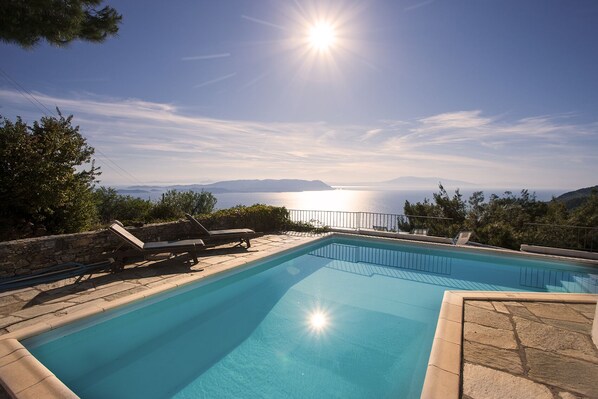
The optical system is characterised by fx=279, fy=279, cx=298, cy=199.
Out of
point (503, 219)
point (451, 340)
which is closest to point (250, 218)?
point (451, 340)

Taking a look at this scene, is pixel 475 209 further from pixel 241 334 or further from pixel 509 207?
pixel 241 334

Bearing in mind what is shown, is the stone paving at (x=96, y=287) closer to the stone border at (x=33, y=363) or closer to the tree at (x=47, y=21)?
the stone border at (x=33, y=363)

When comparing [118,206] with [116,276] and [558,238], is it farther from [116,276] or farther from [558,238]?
[558,238]

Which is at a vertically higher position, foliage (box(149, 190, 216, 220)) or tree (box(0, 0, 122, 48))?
tree (box(0, 0, 122, 48))

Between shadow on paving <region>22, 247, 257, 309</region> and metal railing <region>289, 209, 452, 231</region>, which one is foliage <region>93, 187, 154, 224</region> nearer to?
Answer: metal railing <region>289, 209, 452, 231</region>

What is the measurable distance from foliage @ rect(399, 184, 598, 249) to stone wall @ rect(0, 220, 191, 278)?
381 inches

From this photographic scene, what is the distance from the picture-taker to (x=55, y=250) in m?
5.31

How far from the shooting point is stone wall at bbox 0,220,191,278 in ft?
15.6

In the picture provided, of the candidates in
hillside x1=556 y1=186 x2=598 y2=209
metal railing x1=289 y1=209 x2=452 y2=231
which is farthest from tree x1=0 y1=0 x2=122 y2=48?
hillside x1=556 y1=186 x2=598 y2=209

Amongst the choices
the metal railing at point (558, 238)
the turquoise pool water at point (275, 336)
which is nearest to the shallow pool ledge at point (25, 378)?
the turquoise pool water at point (275, 336)

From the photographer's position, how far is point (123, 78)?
1024 cm

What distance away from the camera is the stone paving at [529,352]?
2291 mm

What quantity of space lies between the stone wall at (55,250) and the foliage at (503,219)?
9.68 metres

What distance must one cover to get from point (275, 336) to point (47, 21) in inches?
274
